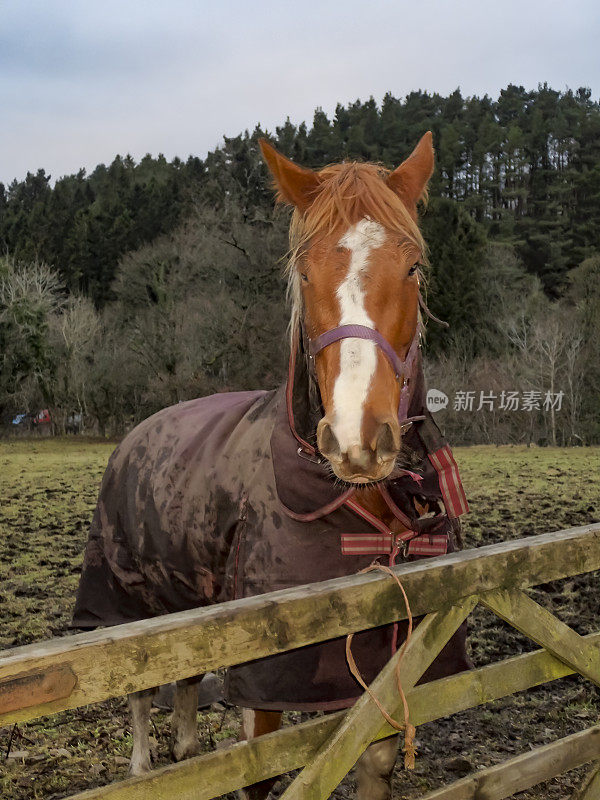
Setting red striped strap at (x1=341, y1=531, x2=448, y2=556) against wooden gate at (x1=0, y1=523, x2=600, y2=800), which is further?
red striped strap at (x1=341, y1=531, x2=448, y2=556)

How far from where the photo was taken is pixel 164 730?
4574mm

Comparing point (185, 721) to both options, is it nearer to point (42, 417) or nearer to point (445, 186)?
point (42, 417)

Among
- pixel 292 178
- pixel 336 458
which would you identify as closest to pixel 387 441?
pixel 336 458

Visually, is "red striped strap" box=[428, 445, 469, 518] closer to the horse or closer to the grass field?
the horse

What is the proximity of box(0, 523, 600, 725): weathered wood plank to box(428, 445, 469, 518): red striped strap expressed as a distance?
30 cm

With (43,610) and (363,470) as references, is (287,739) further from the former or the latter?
(43,610)

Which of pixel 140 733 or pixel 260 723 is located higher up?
pixel 260 723

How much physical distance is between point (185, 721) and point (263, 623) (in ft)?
8.30

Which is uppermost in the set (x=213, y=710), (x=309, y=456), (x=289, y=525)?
(x=309, y=456)

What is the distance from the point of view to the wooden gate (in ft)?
5.15

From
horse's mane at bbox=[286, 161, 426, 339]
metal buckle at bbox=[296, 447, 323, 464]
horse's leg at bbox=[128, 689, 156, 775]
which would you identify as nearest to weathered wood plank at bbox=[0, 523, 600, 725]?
metal buckle at bbox=[296, 447, 323, 464]

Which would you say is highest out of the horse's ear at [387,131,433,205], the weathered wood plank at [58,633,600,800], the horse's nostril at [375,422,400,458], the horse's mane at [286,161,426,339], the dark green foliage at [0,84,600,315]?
the dark green foliage at [0,84,600,315]

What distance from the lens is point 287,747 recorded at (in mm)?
2066

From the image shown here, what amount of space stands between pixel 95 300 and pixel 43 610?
44.7m
